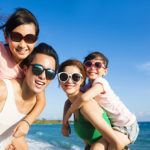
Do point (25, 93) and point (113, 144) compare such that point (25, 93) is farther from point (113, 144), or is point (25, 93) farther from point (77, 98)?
point (113, 144)

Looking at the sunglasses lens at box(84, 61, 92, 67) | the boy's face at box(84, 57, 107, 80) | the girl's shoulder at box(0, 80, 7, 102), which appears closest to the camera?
the girl's shoulder at box(0, 80, 7, 102)

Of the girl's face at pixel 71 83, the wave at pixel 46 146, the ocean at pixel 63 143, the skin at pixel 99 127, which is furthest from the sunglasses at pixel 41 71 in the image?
the wave at pixel 46 146

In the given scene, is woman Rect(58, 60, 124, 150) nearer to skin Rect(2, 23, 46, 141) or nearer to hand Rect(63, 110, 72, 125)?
hand Rect(63, 110, 72, 125)

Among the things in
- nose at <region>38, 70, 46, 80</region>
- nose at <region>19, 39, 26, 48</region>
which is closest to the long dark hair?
nose at <region>19, 39, 26, 48</region>

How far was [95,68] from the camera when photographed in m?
5.26

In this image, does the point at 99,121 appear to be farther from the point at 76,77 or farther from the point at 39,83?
the point at 39,83

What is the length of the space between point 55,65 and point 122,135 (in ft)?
4.48

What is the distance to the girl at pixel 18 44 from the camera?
432 centimetres

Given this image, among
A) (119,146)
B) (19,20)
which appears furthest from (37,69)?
(119,146)

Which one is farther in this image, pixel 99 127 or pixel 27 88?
pixel 27 88

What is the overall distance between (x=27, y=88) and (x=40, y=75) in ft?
1.01

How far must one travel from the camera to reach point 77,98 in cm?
444

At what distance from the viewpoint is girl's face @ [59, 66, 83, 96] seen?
4555mm

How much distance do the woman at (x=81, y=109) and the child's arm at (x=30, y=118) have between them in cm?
42
